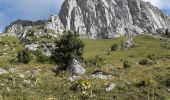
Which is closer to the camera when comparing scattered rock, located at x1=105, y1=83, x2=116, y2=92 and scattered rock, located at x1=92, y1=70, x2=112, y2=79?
scattered rock, located at x1=105, y1=83, x2=116, y2=92

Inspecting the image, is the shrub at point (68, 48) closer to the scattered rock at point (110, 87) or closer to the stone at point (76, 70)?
the stone at point (76, 70)

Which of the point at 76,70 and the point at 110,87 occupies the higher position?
the point at 76,70

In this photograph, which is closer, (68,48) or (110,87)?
(110,87)

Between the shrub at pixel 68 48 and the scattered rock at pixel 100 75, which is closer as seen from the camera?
the scattered rock at pixel 100 75

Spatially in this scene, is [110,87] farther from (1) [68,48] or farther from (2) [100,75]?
(1) [68,48]

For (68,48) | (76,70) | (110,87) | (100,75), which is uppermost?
(68,48)

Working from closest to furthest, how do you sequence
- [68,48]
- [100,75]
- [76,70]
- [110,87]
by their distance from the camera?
[110,87] < [100,75] < [76,70] < [68,48]

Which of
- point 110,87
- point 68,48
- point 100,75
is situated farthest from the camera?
point 68,48

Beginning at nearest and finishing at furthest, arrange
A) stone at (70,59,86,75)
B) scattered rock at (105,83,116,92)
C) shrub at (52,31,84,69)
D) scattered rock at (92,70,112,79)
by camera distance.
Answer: scattered rock at (105,83,116,92) < scattered rock at (92,70,112,79) < stone at (70,59,86,75) < shrub at (52,31,84,69)

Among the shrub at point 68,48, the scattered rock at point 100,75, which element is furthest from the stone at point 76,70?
the shrub at point 68,48

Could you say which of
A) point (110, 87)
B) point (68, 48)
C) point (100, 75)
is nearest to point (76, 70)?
point (100, 75)

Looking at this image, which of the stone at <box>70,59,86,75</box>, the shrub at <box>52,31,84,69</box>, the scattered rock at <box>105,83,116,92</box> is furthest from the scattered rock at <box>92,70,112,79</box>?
the shrub at <box>52,31,84,69</box>

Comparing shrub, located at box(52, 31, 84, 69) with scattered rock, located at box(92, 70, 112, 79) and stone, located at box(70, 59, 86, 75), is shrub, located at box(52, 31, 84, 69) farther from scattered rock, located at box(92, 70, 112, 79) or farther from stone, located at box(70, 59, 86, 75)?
scattered rock, located at box(92, 70, 112, 79)

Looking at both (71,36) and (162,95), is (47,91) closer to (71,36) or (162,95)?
(162,95)
